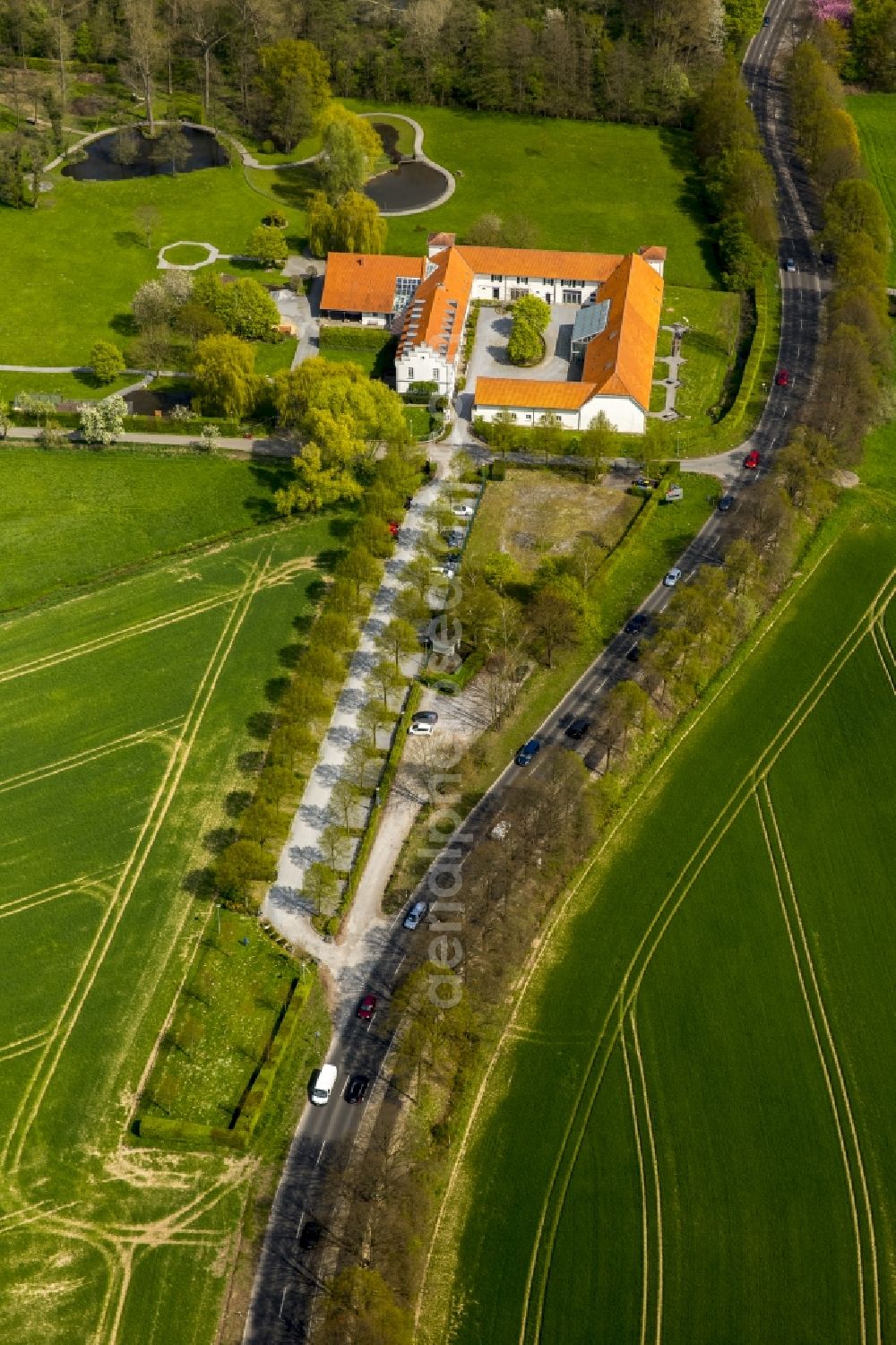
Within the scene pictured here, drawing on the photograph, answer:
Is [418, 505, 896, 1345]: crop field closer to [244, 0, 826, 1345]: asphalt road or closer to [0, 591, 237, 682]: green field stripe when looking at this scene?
[244, 0, 826, 1345]: asphalt road

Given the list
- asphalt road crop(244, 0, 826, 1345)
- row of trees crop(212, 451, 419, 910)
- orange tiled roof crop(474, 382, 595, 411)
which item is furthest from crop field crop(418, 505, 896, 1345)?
orange tiled roof crop(474, 382, 595, 411)

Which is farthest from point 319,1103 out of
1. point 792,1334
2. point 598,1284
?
point 792,1334

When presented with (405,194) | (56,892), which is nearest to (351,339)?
(405,194)

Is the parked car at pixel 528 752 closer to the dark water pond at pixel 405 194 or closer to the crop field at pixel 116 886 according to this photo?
the crop field at pixel 116 886

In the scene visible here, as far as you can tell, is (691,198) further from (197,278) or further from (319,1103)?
(319,1103)

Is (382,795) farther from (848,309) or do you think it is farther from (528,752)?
(848,309)

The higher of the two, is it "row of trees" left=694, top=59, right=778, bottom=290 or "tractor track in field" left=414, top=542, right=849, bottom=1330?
"row of trees" left=694, top=59, right=778, bottom=290
